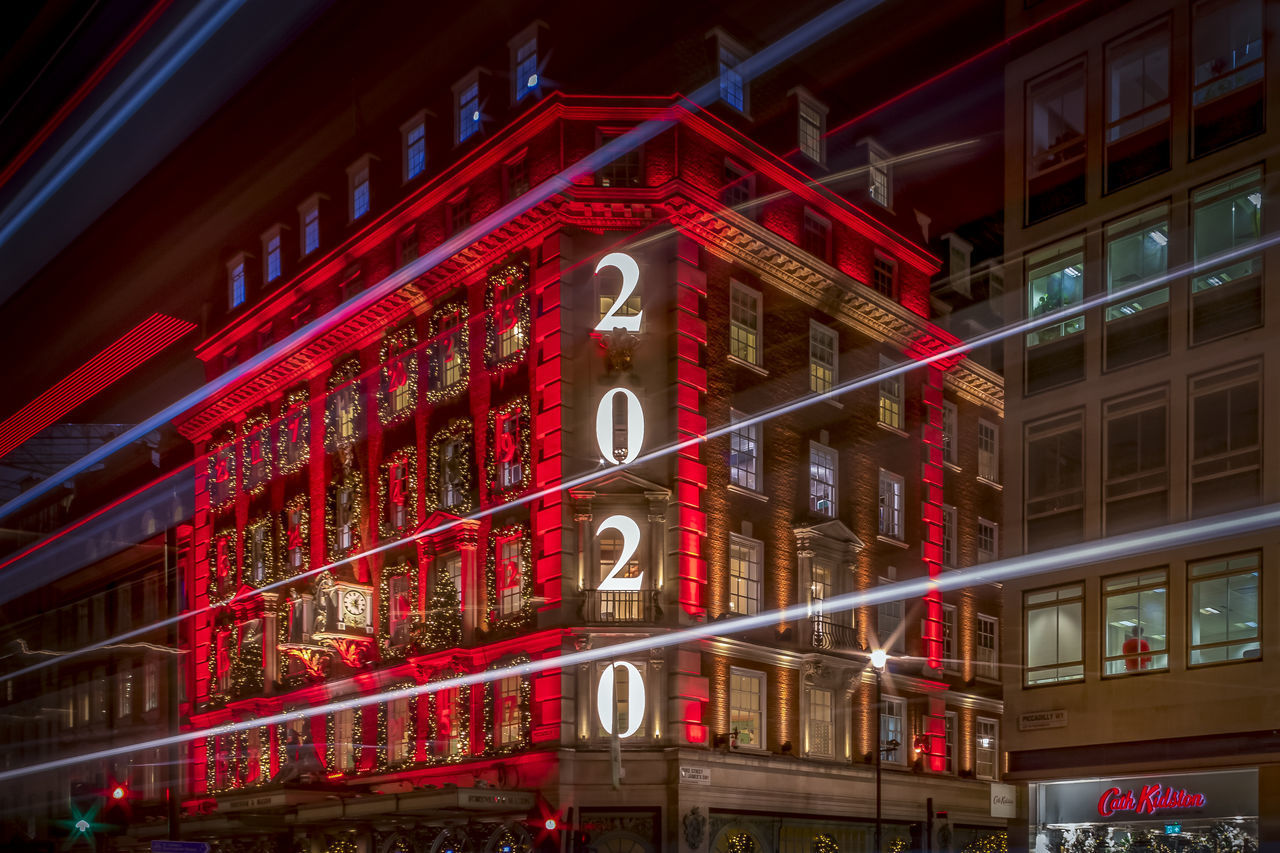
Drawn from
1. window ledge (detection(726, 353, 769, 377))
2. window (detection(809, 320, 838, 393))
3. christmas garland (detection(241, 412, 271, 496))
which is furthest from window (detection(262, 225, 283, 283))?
window (detection(809, 320, 838, 393))

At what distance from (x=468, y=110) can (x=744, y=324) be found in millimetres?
11081

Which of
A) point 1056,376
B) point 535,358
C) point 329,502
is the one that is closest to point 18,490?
point 329,502

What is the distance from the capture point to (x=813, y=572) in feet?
129

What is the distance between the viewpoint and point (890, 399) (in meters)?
44.6

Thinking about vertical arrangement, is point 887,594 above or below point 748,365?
below

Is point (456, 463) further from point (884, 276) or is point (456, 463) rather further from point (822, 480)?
point (884, 276)

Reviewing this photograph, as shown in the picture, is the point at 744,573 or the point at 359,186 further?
the point at 359,186

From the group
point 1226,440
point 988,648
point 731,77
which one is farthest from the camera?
point 988,648

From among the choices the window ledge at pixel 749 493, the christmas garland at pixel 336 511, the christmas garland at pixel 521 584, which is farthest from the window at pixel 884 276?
the christmas garland at pixel 336 511

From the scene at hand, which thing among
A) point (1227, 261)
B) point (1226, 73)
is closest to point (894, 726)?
point (1227, 261)

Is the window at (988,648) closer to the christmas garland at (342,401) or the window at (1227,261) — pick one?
the christmas garland at (342,401)

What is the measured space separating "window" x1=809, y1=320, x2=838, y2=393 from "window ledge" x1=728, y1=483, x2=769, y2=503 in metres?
4.32

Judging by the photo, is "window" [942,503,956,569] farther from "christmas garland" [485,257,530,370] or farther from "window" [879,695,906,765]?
"christmas garland" [485,257,530,370]

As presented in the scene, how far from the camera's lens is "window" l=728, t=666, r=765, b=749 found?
3634cm
